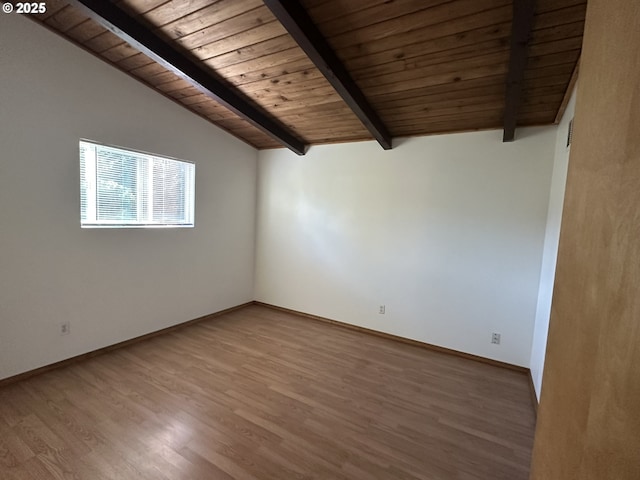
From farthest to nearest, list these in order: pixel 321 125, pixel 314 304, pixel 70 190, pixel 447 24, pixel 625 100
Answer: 1. pixel 314 304
2. pixel 321 125
3. pixel 70 190
4. pixel 447 24
5. pixel 625 100

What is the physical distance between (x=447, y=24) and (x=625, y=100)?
1730 millimetres

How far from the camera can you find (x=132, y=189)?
3004mm

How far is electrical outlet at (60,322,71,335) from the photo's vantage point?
2.50 meters

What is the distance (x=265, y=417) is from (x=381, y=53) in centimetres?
275

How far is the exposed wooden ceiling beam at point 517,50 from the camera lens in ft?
4.89

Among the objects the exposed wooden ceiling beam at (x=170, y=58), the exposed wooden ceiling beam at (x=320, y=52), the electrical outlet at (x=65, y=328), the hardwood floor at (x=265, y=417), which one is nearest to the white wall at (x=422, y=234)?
the hardwood floor at (x=265, y=417)

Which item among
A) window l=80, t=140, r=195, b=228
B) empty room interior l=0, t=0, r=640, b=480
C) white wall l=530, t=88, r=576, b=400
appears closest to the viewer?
empty room interior l=0, t=0, r=640, b=480

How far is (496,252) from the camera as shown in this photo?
9.34ft

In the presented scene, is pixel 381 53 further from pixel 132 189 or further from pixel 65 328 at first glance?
pixel 65 328

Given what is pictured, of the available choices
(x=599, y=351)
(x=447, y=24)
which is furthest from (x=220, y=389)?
(x=447, y=24)

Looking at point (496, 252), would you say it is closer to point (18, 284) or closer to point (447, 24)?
point (447, 24)

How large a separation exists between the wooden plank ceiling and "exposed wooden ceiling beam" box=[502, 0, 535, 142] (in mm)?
140

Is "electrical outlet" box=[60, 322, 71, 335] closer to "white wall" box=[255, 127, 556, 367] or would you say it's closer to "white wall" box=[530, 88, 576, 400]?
"white wall" box=[255, 127, 556, 367]

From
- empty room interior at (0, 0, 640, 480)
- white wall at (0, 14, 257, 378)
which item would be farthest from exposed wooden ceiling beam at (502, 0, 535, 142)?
white wall at (0, 14, 257, 378)
